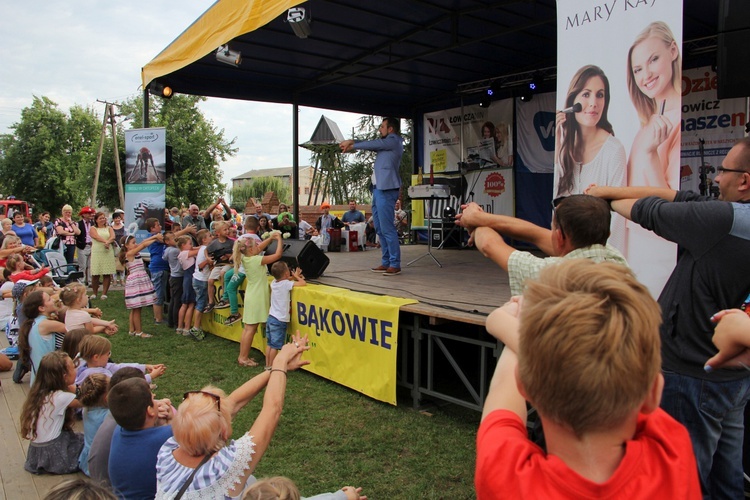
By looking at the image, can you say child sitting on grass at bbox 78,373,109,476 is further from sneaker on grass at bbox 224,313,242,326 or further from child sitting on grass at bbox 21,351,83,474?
sneaker on grass at bbox 224,313,242,326

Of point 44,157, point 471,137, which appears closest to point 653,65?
point 471,137

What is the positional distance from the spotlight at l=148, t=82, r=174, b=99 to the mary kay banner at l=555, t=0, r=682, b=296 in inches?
301

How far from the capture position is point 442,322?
472cm

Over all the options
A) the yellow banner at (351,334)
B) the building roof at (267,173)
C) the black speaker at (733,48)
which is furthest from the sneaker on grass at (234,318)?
the building roof at (267,173)

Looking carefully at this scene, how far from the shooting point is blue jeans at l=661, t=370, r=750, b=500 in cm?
200

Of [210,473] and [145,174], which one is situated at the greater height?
[145,174]

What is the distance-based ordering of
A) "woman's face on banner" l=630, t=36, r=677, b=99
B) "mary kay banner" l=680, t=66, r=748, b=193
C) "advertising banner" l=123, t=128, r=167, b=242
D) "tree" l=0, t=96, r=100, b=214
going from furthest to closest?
1. "tree" l=0, t=96, r=100, b=214
2. "advertising banner" l=123, t=128, r=167, b=242
3. "mary kay banner" l=680, t=66, r=748, b=193
4. "woman's face on banner" l=630, t=36, r=677, b=99

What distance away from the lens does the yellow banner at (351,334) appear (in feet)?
16.0

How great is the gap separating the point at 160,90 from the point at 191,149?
24.5 m

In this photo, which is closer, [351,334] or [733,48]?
[733,48]

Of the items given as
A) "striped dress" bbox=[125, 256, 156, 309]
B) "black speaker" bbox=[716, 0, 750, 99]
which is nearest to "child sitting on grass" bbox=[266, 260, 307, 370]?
"striped dress" bbox=[125, 256, 156, 309]

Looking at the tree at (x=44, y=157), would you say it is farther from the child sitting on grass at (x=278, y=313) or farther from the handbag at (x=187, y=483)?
the handbag at (x=187, y=483)

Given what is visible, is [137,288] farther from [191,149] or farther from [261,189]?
[261,189]

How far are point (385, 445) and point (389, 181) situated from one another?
10.9 ft
